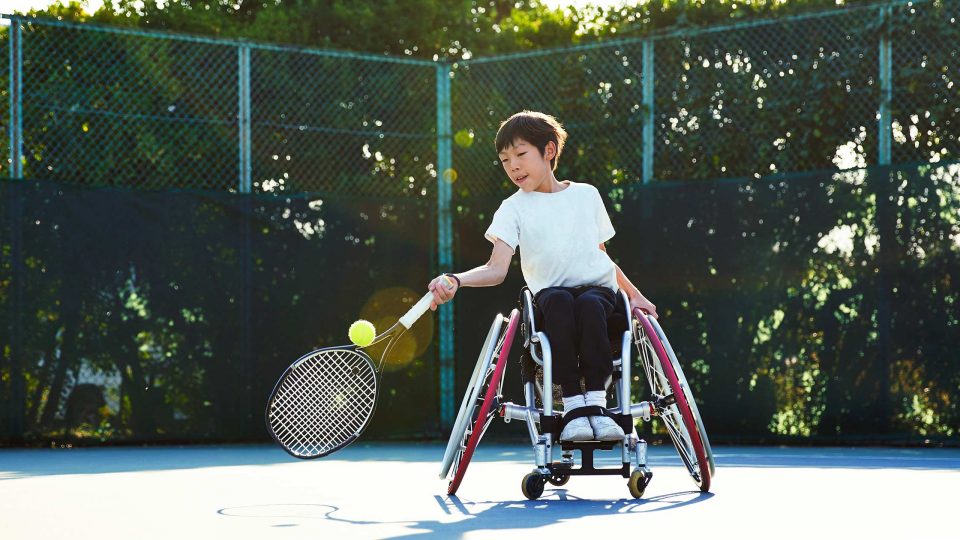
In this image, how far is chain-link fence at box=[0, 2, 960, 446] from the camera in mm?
7492

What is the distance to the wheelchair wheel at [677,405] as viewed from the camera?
167 inches

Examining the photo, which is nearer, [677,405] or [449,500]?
[677,405]

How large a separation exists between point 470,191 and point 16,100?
2.82 meters

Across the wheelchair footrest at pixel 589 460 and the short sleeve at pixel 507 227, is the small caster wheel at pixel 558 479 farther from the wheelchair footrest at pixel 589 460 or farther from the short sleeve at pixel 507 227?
the short sleeve at pixel 507 227

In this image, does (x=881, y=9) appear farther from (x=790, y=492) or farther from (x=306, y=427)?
(x=306, y=427)

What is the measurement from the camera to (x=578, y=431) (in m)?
4.07

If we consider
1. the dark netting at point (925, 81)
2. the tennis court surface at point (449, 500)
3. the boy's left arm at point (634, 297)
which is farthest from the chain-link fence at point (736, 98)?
the boy's left arm at point (634, 297)

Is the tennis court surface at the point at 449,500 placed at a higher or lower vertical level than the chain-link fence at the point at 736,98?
lower

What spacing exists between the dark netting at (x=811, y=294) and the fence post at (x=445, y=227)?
1.16 m

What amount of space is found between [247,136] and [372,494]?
3.89 metres

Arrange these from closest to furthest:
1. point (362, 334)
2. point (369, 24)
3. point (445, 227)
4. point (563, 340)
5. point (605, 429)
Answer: point (605, 429), point (563, 340), point (362, 334), point (445, 227), point (369, 24)

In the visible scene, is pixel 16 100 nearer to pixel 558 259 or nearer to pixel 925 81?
pixel 558 259

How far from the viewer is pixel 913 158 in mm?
7711

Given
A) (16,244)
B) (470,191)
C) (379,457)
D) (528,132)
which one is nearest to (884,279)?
(470,191)
